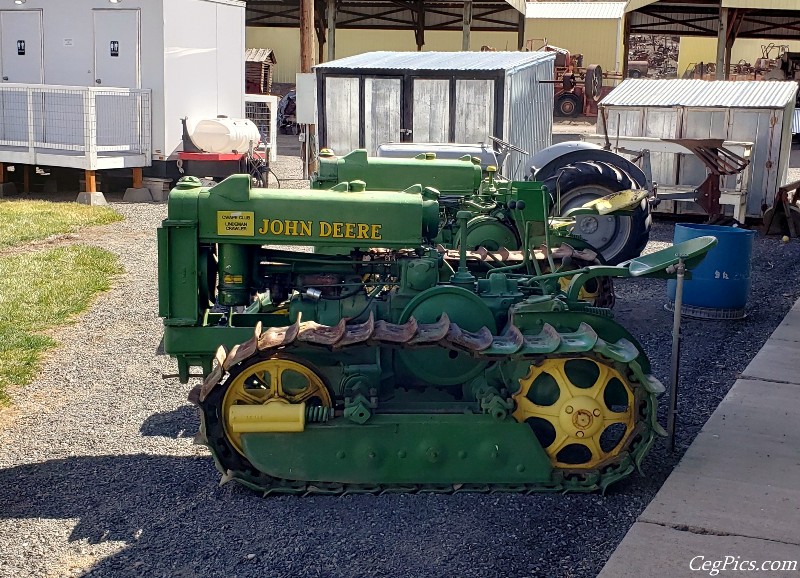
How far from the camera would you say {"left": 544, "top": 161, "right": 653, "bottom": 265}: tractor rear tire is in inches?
409

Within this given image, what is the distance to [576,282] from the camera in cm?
584

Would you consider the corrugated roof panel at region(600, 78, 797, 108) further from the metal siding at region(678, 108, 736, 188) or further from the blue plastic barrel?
the blue plastic barrel

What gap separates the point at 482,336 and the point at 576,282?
0.77 m

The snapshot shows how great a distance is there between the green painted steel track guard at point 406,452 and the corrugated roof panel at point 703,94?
396 inches

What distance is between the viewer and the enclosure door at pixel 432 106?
47.3ft

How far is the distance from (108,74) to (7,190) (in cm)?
248

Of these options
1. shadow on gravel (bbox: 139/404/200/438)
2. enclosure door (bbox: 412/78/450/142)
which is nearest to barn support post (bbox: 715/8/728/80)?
enclosure door (bbox: 412/78/450/142)

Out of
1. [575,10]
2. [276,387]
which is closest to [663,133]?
[276,387]

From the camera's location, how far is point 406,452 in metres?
5.25

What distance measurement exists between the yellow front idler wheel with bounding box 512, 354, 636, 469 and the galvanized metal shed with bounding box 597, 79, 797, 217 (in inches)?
366

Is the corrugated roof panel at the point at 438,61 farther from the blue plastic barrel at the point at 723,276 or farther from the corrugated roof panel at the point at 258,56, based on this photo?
the corrugated roof panel at the point at 258,56

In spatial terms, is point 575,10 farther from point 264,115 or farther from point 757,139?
point 757,139

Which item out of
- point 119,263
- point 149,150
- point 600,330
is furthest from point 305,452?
point 149,150

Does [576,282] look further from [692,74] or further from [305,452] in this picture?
[692,74]
